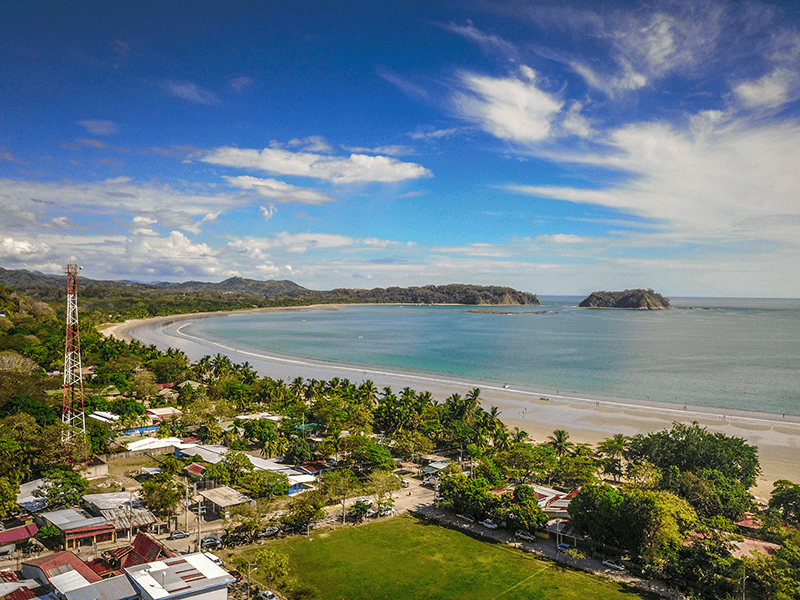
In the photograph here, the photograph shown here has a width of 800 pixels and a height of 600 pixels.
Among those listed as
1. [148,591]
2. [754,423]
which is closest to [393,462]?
[148,591]

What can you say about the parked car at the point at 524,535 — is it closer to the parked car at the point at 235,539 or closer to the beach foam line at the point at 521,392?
the parked car at the point at 235,539

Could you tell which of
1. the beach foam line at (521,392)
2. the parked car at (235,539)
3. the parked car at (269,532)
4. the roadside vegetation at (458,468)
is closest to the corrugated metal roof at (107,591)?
the parked car at (235,539)

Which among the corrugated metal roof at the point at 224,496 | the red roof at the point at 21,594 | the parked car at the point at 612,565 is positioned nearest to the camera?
the red roof at the point at 21,594

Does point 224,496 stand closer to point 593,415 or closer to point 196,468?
point 196,468

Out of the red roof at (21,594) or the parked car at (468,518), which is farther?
the parked car at (468,518)

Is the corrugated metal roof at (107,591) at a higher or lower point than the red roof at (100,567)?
higher

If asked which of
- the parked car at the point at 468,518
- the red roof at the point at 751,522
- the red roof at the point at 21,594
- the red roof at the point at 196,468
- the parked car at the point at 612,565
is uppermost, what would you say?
the red roof at the point at 751,522
